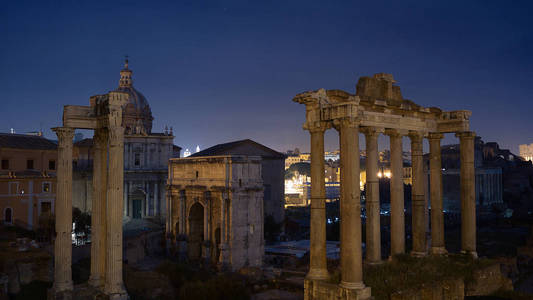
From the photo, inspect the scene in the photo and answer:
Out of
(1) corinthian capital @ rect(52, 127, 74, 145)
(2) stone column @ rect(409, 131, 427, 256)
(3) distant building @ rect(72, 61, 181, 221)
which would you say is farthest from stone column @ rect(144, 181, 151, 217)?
(2) stone column @ rect(409, 131, 427, 256)

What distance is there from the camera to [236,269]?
3384cm

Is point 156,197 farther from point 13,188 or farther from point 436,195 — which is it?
point 436,195

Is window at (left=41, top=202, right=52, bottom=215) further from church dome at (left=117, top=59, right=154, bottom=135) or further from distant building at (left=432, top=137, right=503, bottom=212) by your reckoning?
distant building at (left=432, top=137, right=503, bottom=212)

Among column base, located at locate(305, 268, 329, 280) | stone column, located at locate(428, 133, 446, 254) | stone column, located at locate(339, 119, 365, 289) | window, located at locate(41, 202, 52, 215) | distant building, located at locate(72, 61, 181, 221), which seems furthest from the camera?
distant building, located at locate(72, 61, 181, 221)

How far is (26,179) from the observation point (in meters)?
39.8

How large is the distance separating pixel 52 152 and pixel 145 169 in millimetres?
9915

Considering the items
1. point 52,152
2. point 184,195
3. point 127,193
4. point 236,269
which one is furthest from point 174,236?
point 52,152

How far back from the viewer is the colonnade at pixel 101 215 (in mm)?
15938

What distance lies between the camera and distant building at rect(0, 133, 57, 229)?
38562mm

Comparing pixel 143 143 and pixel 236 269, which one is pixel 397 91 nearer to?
pixel 236 269

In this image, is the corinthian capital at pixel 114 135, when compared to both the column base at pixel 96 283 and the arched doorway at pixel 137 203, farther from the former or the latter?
the arched doorway at pixel 137 203

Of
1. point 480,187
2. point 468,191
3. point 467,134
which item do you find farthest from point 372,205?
point 480,187

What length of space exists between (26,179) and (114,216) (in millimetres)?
28871

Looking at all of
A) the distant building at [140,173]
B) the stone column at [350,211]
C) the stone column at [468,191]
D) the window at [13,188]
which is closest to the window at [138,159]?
the distant building at [140,173]
